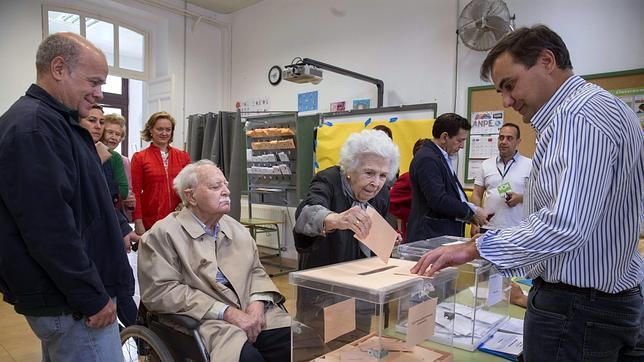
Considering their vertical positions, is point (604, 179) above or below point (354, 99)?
below

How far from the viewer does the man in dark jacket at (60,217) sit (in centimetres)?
114

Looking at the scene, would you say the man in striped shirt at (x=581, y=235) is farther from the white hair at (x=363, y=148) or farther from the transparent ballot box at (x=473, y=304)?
the white hair at (x=363, y=148)

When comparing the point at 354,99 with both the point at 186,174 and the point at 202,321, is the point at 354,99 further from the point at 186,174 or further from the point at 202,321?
the point at 202,321

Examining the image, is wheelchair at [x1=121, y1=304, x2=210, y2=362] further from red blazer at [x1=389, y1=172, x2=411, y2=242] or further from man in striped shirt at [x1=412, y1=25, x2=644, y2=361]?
red blazer at [x1=389, y1=172, x2=411, y2=242]

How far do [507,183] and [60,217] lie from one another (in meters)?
2.87

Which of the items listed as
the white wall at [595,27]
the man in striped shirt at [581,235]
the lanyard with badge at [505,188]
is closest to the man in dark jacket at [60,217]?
the man in striped shirt at [581,235]

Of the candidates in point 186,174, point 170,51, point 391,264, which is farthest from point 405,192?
point 170,51

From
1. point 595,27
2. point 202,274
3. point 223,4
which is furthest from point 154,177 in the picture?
point 223,4

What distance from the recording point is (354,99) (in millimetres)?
5180

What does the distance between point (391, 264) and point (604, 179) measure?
0.60m

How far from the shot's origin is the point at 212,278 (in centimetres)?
180

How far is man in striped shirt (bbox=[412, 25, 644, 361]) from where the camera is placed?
885mm

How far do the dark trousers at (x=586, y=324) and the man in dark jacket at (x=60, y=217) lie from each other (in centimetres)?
116

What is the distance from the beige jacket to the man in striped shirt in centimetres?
108
